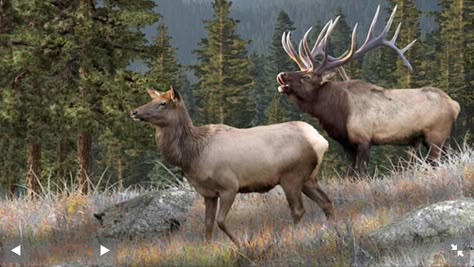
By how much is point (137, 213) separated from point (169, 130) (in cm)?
133

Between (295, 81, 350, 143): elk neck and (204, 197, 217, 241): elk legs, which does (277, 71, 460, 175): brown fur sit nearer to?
(295, 81, 350, 143): elk neck

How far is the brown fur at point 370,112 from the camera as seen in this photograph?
10016 millimetres

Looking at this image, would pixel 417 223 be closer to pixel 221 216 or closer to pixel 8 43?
pixel 221 216

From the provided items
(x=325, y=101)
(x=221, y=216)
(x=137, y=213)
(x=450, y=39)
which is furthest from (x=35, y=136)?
(x=450, y=39)

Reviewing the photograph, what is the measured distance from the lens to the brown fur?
32.9ft

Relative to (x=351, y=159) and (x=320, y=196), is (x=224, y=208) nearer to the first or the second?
(x=320, y=196)

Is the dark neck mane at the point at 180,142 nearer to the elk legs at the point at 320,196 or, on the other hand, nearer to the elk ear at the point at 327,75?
the elk legs at the point at 320,196

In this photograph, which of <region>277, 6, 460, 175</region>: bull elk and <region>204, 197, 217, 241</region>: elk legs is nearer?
<region>204, 197, 217, 241</region>: elk legs

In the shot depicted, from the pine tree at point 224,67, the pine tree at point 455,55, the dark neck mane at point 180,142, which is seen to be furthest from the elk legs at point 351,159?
the pine tree at point 455,55

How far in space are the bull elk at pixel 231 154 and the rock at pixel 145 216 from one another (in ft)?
2.85

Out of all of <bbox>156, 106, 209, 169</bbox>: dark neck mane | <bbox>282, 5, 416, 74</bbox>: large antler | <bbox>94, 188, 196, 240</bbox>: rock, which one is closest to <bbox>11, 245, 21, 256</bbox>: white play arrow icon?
<bbox>94, 188, 196, 240</bbox>: rock

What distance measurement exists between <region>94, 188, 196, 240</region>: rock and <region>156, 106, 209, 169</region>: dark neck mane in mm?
1018

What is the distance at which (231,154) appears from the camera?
6.45 m

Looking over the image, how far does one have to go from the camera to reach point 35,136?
1825cm
